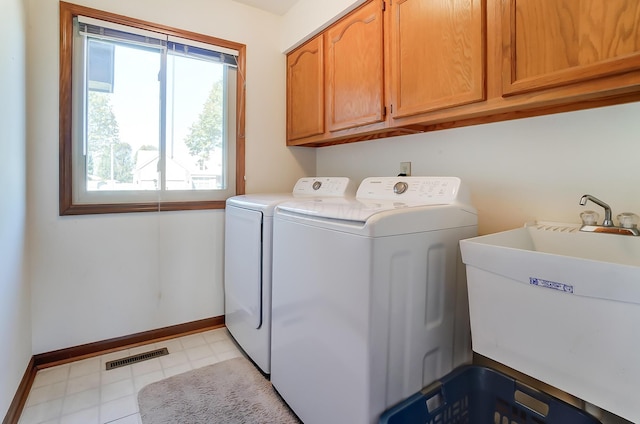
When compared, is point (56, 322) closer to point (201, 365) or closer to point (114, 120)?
point (201, 365)

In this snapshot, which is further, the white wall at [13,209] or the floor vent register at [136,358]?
the floor vent register at [136,358]

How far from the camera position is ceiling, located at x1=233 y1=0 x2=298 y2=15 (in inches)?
92.4

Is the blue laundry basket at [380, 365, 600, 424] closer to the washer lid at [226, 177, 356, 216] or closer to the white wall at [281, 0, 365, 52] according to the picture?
the washer lid at [226, 177, 356, 216]

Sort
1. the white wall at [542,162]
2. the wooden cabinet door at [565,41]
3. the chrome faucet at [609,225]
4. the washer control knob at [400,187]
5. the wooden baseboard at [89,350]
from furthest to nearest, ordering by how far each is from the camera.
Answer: the washer control knob at [400,187] → the wooden baseboard at [89,350] → the white wall at [542,162] → the chrome faucet at [609,225] → the wooden cabinet door at [565,41]

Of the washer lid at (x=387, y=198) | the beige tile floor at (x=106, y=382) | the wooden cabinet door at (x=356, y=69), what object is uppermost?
the wooden cabinet door at (x=356, y=69)

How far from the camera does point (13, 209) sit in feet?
4.90

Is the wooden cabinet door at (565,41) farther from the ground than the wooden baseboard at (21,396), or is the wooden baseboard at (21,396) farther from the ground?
the wooden cabinet door at (565,41)

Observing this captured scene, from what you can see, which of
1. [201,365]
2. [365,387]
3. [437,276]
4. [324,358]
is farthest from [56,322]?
[437,276]

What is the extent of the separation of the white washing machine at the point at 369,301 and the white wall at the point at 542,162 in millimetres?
231

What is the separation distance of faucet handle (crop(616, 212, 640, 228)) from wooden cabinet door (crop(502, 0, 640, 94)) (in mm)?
468

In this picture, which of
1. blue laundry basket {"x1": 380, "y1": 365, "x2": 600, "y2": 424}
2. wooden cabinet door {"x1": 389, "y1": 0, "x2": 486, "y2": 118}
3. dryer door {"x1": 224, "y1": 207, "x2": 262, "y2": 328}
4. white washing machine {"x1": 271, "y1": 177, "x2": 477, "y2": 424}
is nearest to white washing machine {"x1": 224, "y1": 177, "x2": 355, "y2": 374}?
dryer door {"x1": 224, "y1": 207, "x2": 262, "y2": 328}

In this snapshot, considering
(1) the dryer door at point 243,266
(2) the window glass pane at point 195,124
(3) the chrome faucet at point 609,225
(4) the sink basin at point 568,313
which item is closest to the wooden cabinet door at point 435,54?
(3) the chrome faucet at point 609,225

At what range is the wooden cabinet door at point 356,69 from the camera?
1.70 meters

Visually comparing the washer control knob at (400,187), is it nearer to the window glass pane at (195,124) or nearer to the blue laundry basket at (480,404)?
the blue laundry basket at (480,404)
